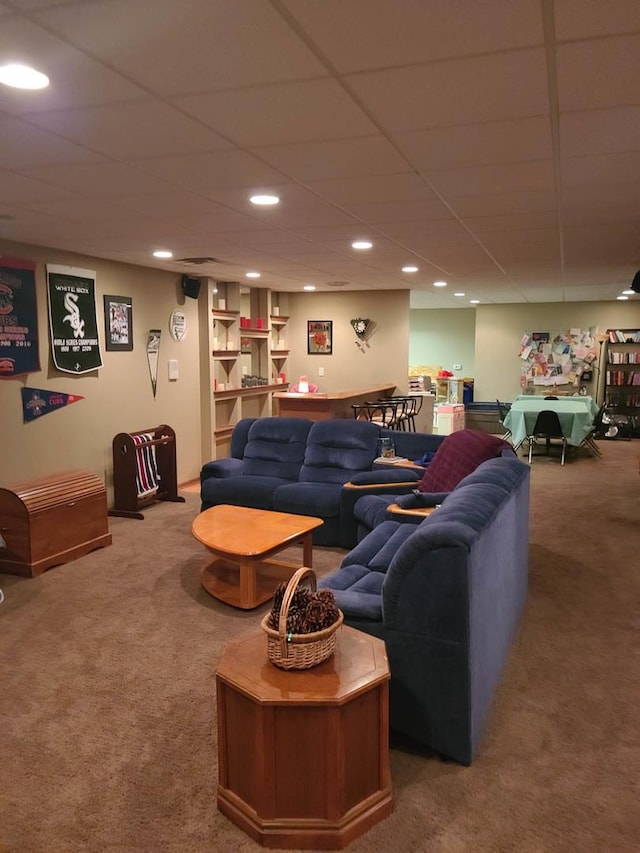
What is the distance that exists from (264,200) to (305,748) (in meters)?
2.68

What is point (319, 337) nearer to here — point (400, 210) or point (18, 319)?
point (18, 319)

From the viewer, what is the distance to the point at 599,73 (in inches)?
72.3

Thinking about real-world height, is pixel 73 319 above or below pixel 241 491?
above

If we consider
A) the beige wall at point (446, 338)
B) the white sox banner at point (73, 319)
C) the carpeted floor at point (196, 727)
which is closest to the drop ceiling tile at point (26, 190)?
the white sox banner at point (73, 319)

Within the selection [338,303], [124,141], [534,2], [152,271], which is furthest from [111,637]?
[338,303]

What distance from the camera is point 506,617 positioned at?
296 centimetres

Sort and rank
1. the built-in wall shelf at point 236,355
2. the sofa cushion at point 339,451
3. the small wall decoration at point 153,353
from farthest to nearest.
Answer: the built-in wall shelf at point 236,355 → the small wall decoration at point 153,353 → the sofa cushion at point 339,451

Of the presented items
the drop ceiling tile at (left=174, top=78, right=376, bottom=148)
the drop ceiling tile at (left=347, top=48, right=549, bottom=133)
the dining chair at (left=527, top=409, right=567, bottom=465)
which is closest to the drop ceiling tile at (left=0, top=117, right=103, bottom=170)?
the drop ceiling tile at (left=174, top=78, right=376, bottom=148)

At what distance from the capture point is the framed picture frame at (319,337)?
916cm

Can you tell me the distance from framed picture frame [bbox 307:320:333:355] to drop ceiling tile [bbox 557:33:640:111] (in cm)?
710

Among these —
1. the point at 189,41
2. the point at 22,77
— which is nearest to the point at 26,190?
the point at 22,77

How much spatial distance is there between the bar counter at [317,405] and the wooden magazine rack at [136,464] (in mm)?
1860

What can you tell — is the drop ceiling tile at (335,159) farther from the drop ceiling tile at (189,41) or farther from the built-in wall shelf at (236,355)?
the built-in wall shelf at (236,355)

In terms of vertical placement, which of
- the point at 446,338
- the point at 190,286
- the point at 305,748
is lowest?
the point at 305,748
